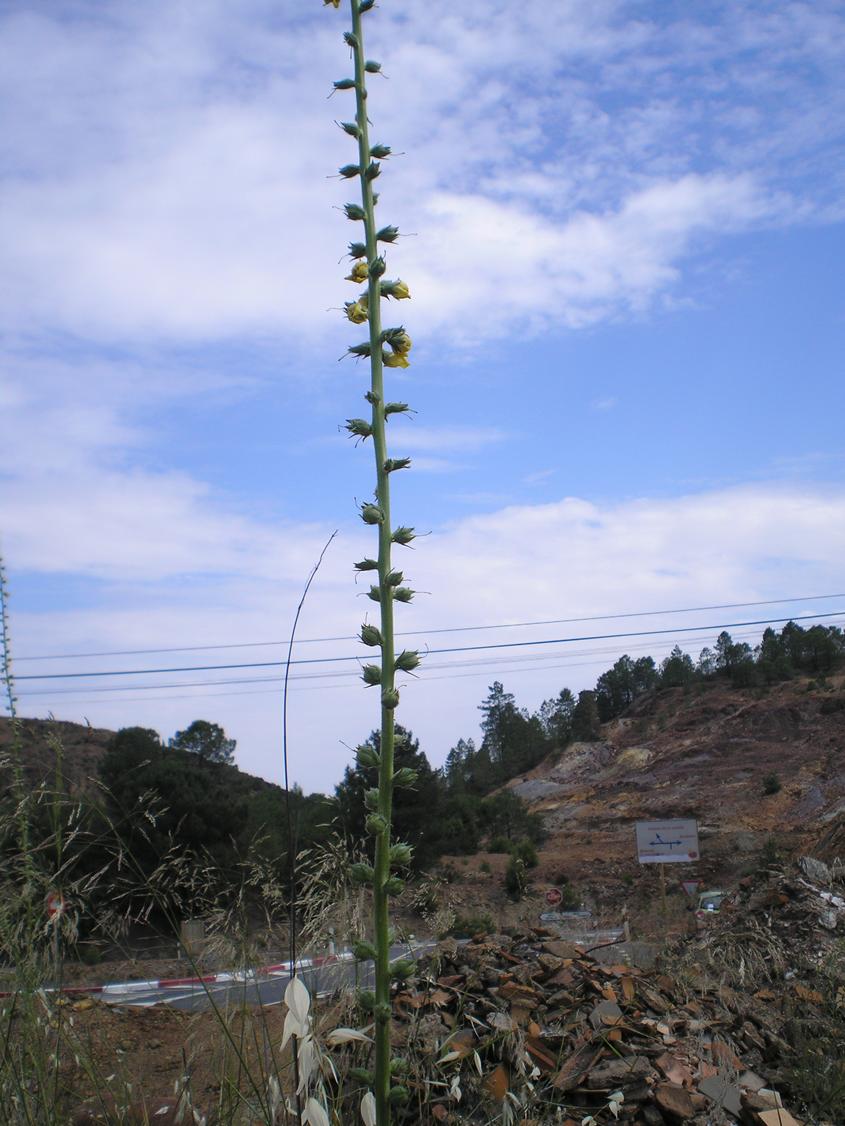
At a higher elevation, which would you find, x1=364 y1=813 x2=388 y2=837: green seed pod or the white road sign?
x1=364 y1=813 x2=388 y2=837: green seed pod

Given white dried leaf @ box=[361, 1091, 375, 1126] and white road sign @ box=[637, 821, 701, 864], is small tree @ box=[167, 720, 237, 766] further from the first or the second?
white dried leaf @ box=[361, 1091, 375, 1126]

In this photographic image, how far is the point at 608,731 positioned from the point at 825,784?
29.0 meters

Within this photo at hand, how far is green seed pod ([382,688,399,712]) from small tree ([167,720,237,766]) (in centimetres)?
3738

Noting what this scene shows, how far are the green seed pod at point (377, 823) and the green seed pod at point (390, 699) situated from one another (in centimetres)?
26

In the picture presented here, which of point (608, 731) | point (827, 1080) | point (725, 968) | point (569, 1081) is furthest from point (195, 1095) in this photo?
point (608, 731)

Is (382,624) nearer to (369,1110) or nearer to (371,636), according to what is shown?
(371,636)

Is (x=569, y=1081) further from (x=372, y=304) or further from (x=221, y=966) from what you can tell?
(x=372, y=304)

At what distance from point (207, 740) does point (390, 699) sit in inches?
1582

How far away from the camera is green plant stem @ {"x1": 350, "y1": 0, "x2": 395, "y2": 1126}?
7.48ft

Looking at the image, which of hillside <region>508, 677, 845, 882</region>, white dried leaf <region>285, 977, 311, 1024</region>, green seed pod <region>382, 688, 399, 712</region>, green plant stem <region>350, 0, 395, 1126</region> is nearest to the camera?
white dried leaf <region>285, 977, 311, 1024</region>

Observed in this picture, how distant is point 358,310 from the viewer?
2912mm

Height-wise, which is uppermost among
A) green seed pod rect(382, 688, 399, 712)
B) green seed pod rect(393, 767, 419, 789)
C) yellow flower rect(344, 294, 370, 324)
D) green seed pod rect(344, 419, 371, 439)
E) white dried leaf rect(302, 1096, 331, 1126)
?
yellow flower rect(344, 294, 370, 324)

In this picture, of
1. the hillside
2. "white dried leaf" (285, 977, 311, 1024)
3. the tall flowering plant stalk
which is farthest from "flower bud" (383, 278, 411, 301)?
the hillside

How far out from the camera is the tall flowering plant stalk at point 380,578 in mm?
2309
